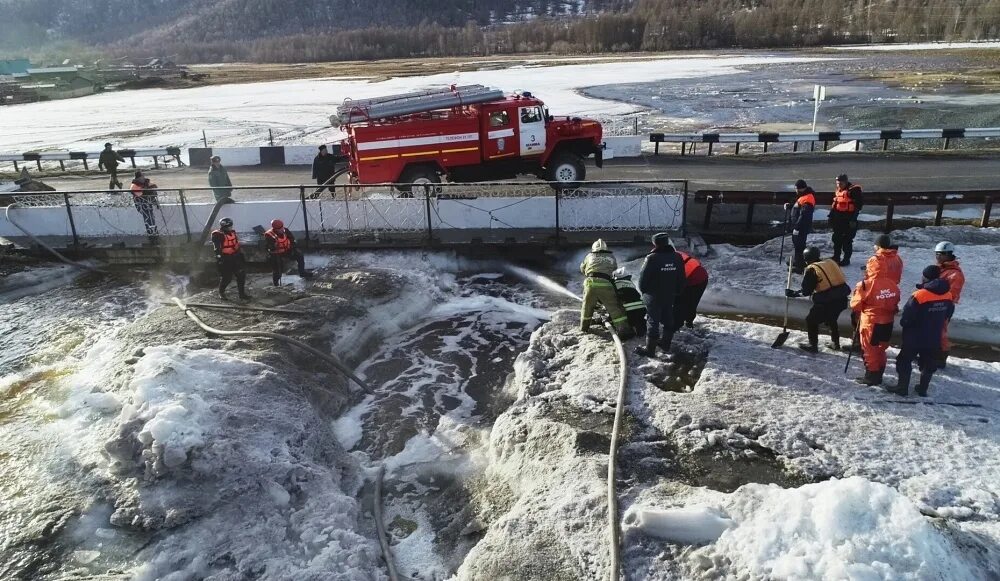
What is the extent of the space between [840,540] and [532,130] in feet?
42.5

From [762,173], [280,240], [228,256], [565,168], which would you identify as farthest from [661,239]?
[762,173]

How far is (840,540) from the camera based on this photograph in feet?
14.8

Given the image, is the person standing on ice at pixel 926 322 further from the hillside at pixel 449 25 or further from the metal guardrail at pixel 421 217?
the hillside at pixel 449 25

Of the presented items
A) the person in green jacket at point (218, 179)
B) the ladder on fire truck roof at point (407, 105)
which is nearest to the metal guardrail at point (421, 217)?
the person in green jacket at point (218, 179)

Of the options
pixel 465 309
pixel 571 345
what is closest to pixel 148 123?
pixel 465 309

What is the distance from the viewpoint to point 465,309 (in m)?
11.2

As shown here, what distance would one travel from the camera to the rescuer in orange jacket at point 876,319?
23.0ft

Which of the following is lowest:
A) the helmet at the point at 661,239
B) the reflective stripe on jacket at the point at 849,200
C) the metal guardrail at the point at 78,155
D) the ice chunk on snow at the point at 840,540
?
the ice chunk on snow at the point at 840,540

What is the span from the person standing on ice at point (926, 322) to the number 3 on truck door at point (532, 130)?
1054 centimetres

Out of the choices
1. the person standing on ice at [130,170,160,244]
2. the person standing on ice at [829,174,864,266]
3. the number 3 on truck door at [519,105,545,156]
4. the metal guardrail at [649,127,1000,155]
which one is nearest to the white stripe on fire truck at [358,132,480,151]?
the number 3 on truck door at [519,105,545,156]

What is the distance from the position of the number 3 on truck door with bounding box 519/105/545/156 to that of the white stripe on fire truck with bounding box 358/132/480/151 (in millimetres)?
1154

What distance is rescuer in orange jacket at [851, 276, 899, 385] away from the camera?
7.02m

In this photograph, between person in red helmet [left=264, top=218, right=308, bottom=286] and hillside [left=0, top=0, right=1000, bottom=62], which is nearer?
person in red helmet [left=264, top=218, right=308, bottom=286]

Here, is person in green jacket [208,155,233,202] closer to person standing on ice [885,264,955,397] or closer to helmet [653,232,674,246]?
helmet [653,232,674,246]
